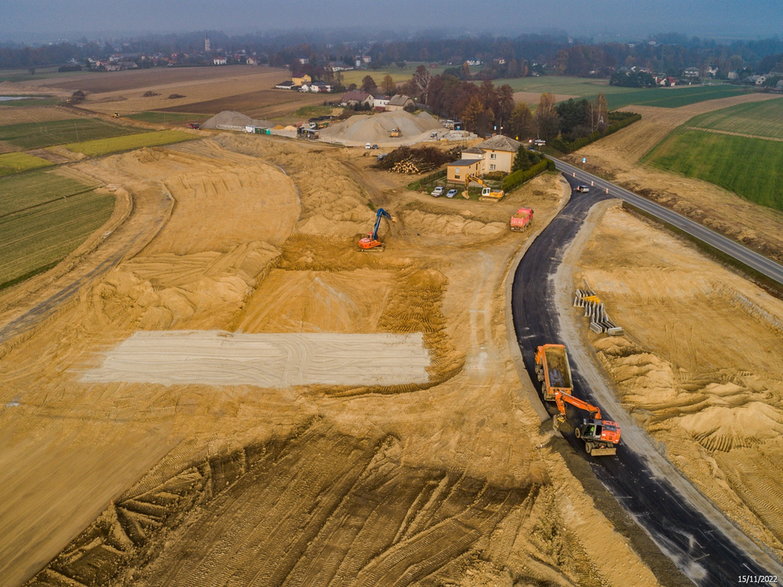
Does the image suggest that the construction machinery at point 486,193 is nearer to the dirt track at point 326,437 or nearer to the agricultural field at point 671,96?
the dirt track at point 326,437

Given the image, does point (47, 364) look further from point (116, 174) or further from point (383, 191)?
point (116, 174)

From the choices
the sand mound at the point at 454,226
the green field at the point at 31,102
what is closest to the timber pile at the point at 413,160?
the sand mound at the point at 454,226

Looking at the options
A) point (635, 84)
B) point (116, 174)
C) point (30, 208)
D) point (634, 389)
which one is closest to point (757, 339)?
point (634, 389)

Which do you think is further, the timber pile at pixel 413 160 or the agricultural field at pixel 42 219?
the timber pile at pixel 413 160

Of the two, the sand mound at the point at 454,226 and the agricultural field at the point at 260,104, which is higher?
the agricultural field at the point at 260,104

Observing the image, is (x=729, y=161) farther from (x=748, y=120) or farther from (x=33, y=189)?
(x=33, y=189)

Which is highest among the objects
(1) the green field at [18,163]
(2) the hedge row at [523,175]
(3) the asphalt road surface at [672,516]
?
(1) the green field at [18,163]

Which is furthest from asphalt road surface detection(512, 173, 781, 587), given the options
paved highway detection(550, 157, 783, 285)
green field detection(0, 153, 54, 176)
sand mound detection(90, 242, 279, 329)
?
green field detection(0, 153, 54, 176)
